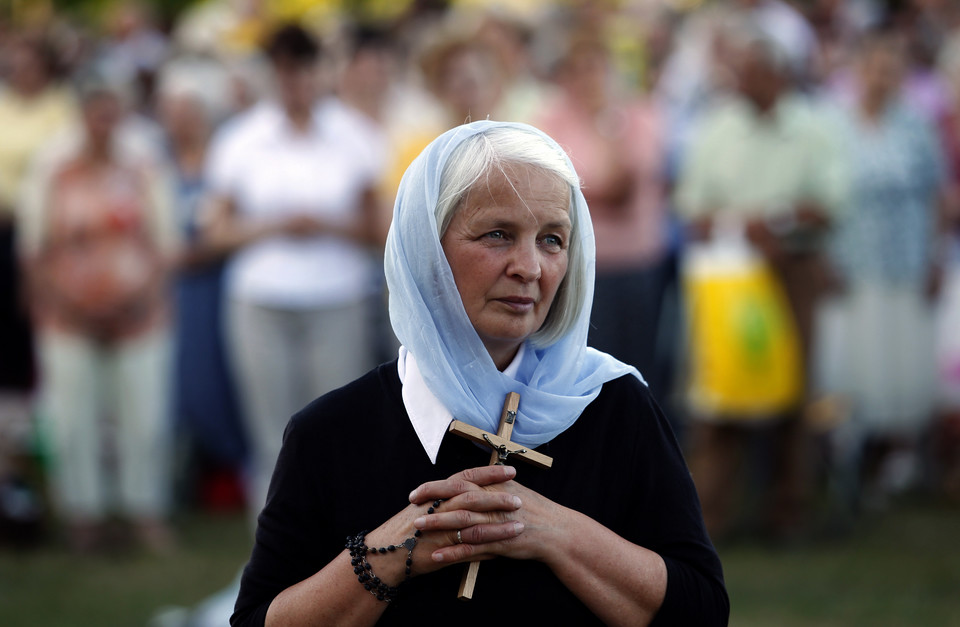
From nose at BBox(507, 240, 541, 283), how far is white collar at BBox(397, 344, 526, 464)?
20 centimetres

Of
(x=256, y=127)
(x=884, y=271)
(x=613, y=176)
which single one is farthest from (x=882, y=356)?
(x=256, y=127)

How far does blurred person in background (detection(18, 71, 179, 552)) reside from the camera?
702 cm

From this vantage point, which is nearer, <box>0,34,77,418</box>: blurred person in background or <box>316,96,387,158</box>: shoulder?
<box>316,96,387,158</box>: shoulder

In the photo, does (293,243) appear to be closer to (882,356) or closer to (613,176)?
(613,176)

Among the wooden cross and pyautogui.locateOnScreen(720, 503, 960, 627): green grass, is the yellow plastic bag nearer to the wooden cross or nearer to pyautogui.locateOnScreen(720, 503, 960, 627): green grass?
pyautogui.locateOnScreen(720, 503, 960, 627): green grass

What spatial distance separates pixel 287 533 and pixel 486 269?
603 millimetres

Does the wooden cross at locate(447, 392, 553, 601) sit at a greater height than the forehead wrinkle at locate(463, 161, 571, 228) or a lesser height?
lesser

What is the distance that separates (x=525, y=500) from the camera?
2273 millimetres

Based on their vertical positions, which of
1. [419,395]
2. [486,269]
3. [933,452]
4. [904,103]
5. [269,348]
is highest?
[904,103]

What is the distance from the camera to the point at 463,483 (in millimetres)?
2236

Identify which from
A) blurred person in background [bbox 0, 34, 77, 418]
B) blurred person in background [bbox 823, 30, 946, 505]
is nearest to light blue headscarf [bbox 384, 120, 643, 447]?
blurred person in background [bbox 823, 30, 946, 505]

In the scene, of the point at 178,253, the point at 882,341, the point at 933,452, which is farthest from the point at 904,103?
the point at 178,253

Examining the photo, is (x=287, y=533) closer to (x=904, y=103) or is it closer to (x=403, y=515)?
(x=403, y=515)

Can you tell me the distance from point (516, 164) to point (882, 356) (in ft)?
19.5
